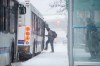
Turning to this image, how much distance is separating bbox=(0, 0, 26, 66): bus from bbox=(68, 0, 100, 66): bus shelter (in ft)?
7.18

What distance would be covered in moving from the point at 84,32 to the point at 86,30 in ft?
0.34

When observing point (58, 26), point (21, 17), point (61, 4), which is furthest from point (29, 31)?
point (58, 26)

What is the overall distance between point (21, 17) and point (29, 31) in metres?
0.86

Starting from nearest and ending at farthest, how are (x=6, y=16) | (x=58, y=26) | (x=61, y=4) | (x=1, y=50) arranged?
(x=1, y=50) → (x=6, y=16) → (x=61, y=4) → (x=58, y=26)

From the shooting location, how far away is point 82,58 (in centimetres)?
1292

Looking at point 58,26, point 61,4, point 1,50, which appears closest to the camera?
point 1,50

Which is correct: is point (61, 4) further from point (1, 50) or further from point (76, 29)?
point (1, 50)

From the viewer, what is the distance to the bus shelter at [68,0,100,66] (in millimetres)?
12633

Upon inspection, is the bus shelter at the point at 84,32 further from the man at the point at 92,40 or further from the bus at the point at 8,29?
the bus at the point at 8,29

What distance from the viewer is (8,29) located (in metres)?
12.9

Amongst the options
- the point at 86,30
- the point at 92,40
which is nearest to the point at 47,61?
the point at 92,40

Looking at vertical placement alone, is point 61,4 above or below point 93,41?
above

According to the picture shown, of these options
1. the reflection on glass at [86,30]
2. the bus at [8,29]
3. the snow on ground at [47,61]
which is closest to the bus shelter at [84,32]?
the reflection on glass at [86,30]

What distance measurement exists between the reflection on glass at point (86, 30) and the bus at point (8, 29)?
2370 mm
